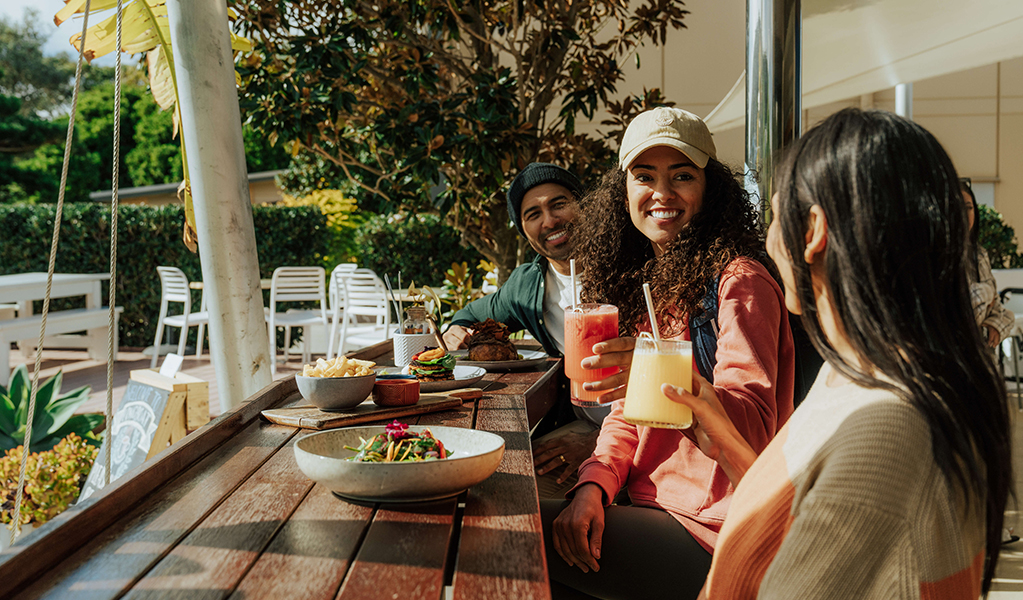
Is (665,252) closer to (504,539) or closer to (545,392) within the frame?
(545,392)

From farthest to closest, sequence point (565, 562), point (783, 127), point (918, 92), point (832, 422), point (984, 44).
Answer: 1. point (918, 92)
2. point (984, 44)
3. point (783, 127)
4. point (565, 562)
5. point (832, 422)

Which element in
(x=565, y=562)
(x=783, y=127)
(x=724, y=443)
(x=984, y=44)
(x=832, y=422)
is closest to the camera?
(x=832, y=422)

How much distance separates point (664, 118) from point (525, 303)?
1334 millimetres

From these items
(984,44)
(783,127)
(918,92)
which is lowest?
(783,127)

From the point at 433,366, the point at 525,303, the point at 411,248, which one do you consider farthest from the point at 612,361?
the point at 411,248

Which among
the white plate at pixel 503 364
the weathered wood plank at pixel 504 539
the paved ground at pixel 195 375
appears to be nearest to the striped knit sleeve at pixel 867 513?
the weathered wood plank at pixel 504 539

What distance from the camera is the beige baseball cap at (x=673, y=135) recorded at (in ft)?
5.85

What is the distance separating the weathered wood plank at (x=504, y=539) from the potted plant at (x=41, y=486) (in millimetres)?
2049

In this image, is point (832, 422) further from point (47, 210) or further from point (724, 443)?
point (47, 210)

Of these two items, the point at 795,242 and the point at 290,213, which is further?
the point at 290,213

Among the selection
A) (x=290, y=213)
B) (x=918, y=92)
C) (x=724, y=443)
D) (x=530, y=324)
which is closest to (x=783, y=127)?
(x=530, y=324)

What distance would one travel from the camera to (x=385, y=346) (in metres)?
3.18

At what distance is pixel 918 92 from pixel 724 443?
37.2ft

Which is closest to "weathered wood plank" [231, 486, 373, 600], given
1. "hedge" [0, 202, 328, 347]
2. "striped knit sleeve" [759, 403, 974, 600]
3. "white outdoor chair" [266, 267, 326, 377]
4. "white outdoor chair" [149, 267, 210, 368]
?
"striped knit sleeve" [759, 403, 974, 600]
